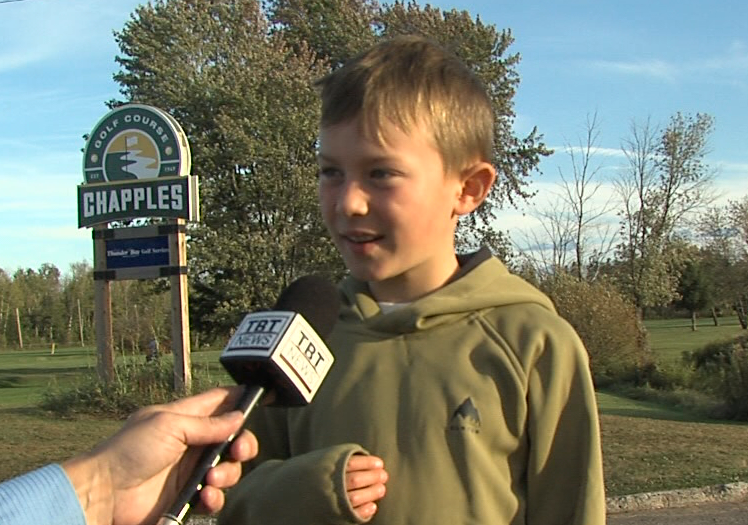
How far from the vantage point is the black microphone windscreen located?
1.97 meters

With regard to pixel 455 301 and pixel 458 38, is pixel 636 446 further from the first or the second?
pixel 458 38

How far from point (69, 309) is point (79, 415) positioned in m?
→ 58.3

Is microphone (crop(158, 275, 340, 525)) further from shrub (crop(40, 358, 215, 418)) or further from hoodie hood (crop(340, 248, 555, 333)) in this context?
shrub (crop(40, 358, 215, 418))

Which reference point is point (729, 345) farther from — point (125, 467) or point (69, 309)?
point (69, 309)

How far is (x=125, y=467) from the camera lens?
1.73 meters

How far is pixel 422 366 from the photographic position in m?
2.08

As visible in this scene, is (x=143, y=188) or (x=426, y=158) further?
(x=143, y=188)

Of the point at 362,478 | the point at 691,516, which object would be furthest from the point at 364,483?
the point at 691,516

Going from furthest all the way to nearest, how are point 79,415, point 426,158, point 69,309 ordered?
point 69,309 → point 79,415 → point 426,158

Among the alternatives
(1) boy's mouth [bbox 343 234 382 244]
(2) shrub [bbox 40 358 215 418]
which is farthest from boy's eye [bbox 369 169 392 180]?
(2) shrub [bbox 40 358 215 418]

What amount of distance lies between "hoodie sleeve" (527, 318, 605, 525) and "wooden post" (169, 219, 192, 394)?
35.5 feet

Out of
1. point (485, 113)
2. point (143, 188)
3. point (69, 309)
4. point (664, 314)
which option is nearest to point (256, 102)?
point (143, 188)

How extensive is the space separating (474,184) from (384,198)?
312mm

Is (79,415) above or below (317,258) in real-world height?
below
